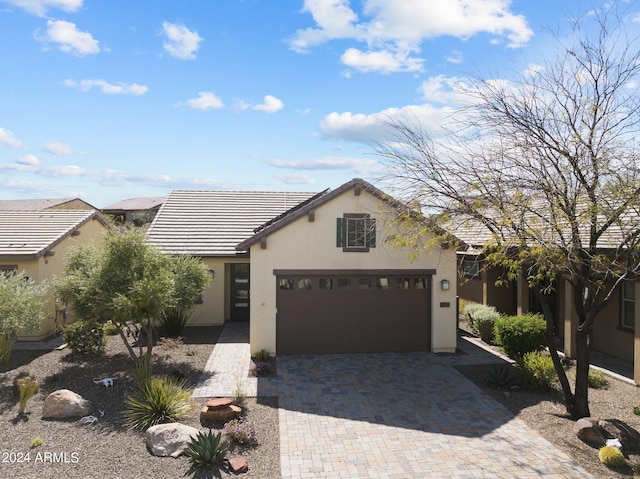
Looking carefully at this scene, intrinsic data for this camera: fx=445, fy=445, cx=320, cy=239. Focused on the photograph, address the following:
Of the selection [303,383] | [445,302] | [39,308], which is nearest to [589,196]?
[445,302]

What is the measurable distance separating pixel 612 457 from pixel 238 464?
20.2ft

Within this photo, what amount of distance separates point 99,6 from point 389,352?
11.9 meters

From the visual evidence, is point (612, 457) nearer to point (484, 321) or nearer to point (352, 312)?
point (352, 312)

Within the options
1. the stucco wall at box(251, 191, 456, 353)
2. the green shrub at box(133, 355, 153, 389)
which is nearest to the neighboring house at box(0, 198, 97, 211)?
the stucco wall at box(251, 191, 456, 353)

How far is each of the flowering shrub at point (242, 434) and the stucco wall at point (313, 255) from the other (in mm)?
5063

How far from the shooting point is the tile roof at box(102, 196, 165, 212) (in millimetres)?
→ 50688

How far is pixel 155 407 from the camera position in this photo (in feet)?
28.8

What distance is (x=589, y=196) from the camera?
26.8 ft

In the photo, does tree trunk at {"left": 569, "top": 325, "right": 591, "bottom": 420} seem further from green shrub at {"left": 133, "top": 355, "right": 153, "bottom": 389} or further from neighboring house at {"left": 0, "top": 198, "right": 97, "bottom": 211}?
neighboring house at {"left": 0, "top": 198, "right": 97, "bottom": 211}

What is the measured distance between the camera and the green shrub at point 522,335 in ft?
40.0

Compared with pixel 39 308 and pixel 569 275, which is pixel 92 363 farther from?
pixel 569 275

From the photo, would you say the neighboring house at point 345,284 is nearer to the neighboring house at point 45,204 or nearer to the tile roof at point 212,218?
the tile roof at point 212,218

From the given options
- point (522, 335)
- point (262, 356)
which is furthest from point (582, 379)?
point (262, 356)

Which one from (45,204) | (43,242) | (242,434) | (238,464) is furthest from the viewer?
(45,204)
